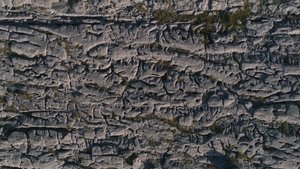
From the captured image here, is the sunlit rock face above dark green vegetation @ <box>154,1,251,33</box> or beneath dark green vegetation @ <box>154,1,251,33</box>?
beneath

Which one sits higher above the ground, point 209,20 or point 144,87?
point 209,20

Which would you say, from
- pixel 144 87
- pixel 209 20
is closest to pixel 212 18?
pixel 209 20

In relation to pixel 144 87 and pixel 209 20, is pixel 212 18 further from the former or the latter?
pixel 144 87

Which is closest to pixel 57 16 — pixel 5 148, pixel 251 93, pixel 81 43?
pixel 81 43

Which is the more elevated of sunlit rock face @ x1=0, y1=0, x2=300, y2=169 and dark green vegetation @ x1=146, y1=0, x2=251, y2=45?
dark green vegetation @ x1=146, y1=0, x2=251, y2=45

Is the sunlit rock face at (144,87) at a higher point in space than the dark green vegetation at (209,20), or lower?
lower

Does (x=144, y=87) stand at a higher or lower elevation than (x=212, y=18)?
lower

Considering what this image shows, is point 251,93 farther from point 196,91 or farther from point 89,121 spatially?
point 89,121

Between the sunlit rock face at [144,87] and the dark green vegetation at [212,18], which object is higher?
the dark green vegetation at [212,18]
